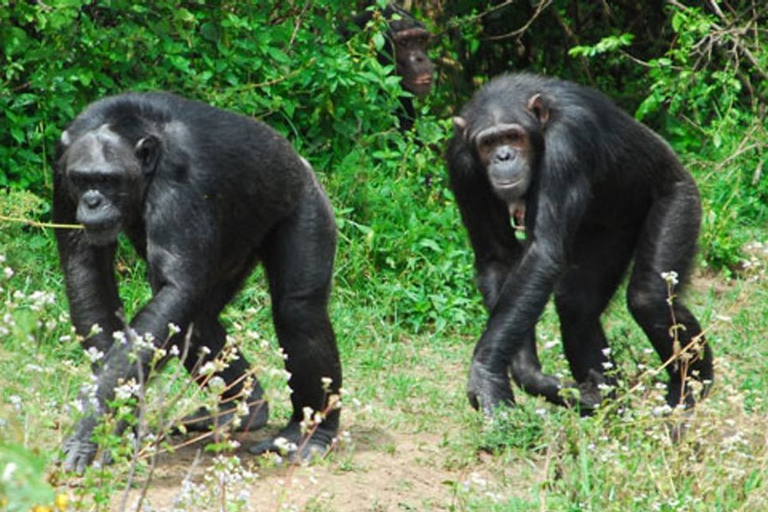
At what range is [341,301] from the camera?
9.06 m

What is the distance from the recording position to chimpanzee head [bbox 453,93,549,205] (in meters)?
6.96

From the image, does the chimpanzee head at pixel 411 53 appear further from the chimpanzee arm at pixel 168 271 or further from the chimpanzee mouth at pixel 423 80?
the chimpanzee arm at pixel 168 271

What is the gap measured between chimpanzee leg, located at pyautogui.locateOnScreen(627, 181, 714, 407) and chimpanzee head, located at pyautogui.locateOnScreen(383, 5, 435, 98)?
538 centimetres

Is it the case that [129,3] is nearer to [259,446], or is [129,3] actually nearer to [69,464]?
[259,446]

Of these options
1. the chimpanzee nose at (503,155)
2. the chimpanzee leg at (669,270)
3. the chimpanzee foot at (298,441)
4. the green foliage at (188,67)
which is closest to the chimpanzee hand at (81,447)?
the chimpanzee foot at (298,441)

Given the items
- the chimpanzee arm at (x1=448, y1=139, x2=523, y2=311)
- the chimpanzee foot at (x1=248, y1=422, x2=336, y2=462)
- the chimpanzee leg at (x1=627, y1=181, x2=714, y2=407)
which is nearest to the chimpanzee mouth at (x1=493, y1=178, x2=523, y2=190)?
the chimpanzee arm at (x1=448, y1=139, x2=523, y2=311)

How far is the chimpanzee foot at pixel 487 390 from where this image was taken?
21.9ft

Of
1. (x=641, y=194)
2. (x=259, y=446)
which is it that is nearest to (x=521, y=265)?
(x=641, y=194)

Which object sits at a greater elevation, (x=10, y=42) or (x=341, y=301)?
(x=10, y=42)

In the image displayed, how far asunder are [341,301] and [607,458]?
3.82 metres

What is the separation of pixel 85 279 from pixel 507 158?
2.07 metres

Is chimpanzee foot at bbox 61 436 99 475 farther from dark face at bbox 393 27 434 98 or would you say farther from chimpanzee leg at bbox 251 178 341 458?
dark face at bbox 393 27 434 98

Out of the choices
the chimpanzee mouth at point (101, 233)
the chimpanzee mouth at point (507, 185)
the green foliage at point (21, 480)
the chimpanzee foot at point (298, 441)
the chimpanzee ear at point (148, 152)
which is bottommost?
the chimpanzee foot at point (298, 441)

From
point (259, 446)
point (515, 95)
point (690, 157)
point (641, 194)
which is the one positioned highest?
point (515, 95)
